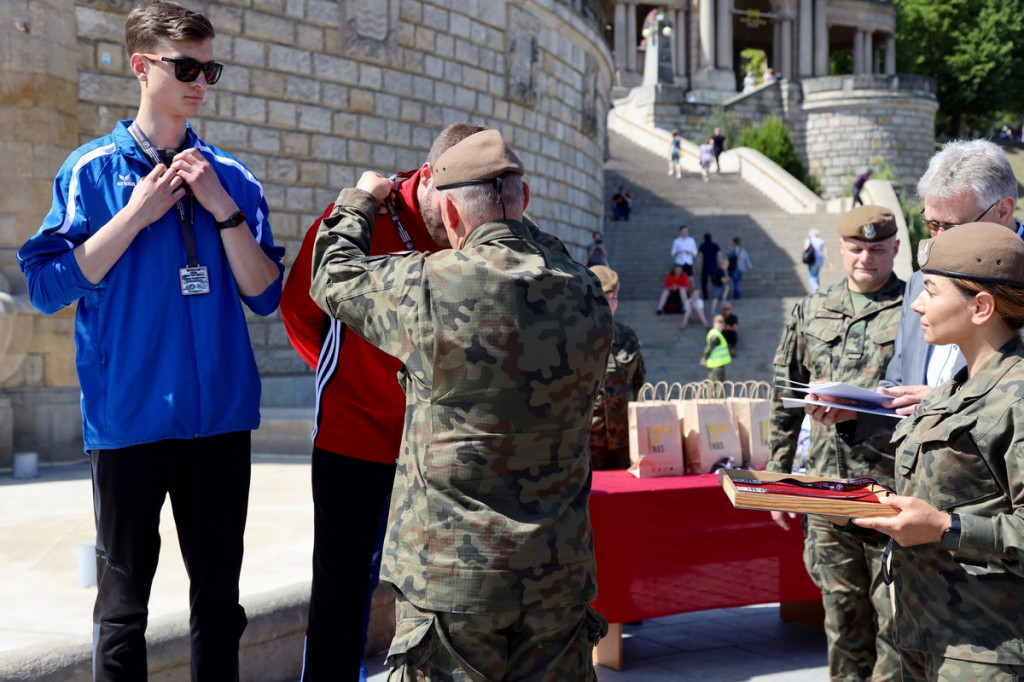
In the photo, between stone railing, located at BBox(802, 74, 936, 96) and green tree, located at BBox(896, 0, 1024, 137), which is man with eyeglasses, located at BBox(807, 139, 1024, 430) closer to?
stone railing, located at BBox(802, 74, 936, 96)

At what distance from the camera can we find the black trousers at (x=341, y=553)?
3188 mm

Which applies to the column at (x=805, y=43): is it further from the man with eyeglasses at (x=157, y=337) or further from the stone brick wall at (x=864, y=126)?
the man with eyeglasses at (x=157, y=337)

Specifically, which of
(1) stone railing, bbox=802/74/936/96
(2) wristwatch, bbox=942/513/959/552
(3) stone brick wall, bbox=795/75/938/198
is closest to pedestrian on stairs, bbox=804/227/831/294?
(3) stone brick wall, bbox=795/75/938/198

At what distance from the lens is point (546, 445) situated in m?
Result: 2.41

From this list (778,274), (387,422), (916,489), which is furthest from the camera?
(778,274)

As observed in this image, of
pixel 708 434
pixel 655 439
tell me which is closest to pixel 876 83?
pixel 708 434

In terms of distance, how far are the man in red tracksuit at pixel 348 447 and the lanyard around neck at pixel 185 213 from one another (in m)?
0.29

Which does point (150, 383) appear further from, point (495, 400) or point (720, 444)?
point (720, 444)

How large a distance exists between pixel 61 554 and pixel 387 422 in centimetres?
330

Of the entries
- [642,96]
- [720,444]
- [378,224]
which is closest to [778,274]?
[642,96]

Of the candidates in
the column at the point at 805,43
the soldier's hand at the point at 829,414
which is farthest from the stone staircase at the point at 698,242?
the column at the point at 805,43

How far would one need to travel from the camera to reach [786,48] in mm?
A: 53125

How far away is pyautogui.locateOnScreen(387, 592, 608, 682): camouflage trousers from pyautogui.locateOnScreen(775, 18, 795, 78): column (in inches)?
2123

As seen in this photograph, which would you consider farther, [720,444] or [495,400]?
[720,444]
